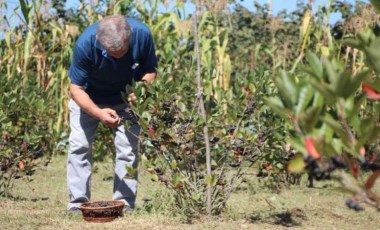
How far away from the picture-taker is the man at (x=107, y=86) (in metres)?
3.89

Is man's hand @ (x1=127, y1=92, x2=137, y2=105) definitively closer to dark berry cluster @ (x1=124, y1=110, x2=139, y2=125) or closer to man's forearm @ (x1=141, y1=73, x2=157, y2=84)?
dark berry cluster @ (x1=124, y1=110, x2=139, y2=125)

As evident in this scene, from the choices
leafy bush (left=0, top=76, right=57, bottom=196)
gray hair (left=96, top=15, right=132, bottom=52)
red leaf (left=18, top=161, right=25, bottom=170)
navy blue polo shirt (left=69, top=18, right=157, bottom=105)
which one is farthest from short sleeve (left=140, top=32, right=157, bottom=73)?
red leaf (left=18, top=161, right=25, bottom=170)

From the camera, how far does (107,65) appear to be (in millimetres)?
4078

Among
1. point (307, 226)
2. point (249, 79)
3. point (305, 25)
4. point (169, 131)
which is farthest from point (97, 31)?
point (305, 25)

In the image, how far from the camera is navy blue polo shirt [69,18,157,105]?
4.01 meters

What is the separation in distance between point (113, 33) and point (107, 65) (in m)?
0.36

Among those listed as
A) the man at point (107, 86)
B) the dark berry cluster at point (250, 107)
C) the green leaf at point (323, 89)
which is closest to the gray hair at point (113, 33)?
the man at point (107, 86)

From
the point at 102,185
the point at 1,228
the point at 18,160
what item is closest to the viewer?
the point at 1,228

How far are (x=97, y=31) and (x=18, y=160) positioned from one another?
148cm

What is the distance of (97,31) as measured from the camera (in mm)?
3875

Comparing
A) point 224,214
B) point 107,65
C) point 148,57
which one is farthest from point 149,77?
point 224,214

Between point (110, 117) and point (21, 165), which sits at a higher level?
point (110, 117)

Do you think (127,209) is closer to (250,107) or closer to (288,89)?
(250,107)

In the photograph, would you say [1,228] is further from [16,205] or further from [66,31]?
[66,31]
